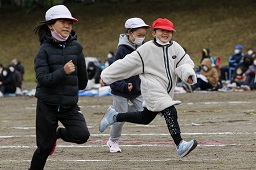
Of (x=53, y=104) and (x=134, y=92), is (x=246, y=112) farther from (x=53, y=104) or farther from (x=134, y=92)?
(x=53, y=104)

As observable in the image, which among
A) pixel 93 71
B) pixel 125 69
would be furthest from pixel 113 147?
pixel 93 71

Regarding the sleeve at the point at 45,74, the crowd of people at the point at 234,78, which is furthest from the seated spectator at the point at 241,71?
the sleeve at the point at 45,74

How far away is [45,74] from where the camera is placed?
782 centimetres

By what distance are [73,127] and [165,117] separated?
57.6 inches

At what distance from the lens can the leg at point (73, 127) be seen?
315 inches

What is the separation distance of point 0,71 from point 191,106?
10539 mm

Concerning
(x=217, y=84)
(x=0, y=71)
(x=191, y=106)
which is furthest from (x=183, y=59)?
(x=0, y=71)

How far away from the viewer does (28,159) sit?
384 inches

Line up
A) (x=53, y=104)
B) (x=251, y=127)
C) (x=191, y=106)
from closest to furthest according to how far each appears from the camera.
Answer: (x=53, y=104), (x=251, y=127), (x=191, y=106)

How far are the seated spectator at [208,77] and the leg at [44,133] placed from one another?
651 inches

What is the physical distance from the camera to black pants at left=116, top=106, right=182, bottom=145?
900 cm

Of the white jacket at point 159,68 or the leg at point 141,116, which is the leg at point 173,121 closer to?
the white jacket at point 159,68

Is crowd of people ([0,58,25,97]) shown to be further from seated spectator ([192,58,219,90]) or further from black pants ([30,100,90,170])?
black pants ([30,100,90,170])

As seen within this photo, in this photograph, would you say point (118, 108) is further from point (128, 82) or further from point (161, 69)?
point (161, 69)
